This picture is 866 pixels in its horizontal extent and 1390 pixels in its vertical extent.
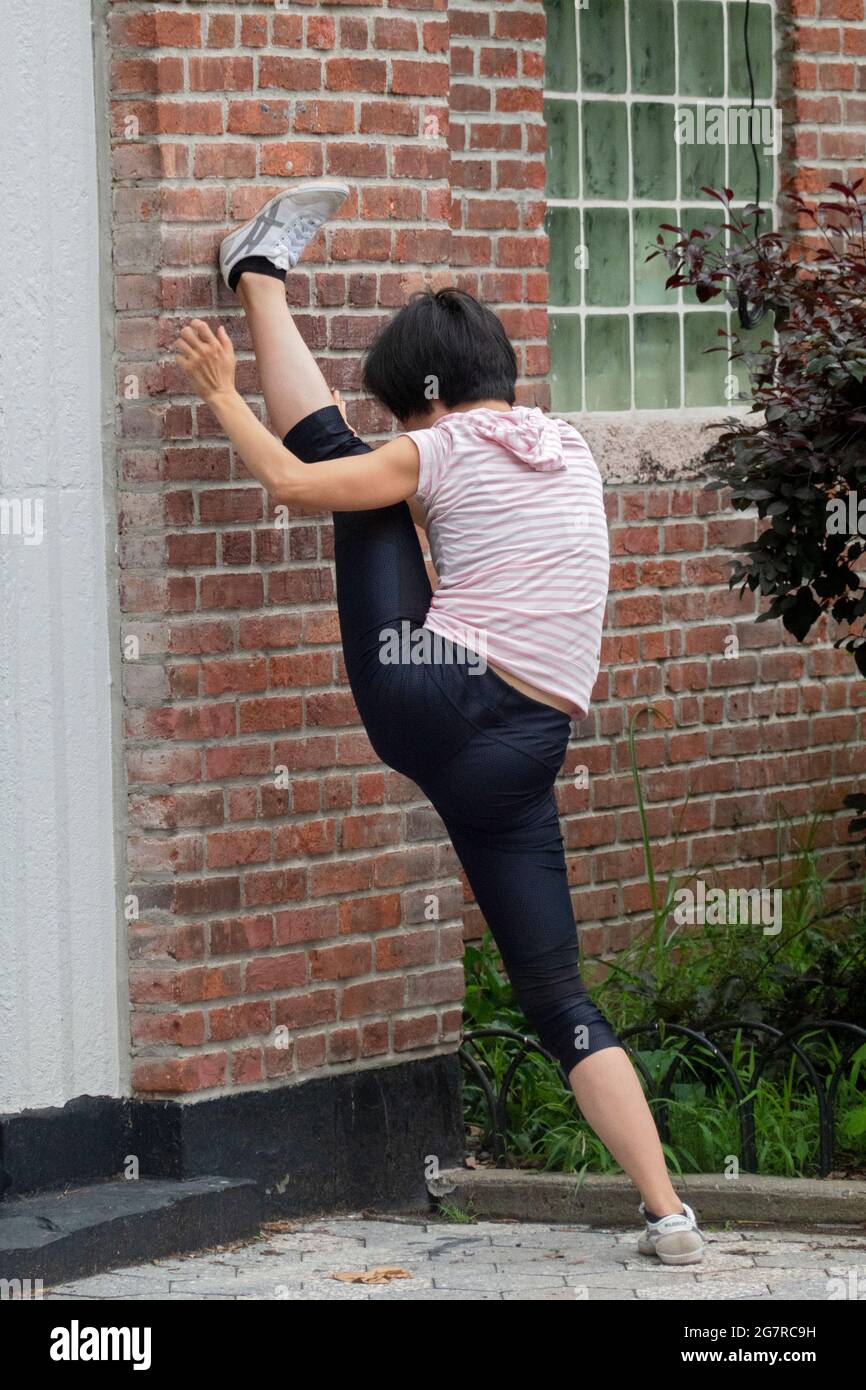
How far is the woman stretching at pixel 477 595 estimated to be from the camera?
177 inches

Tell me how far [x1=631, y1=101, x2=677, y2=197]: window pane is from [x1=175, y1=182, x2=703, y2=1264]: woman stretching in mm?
2286

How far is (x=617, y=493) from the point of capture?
21.7 ft

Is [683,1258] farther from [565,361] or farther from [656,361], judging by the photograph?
[656,361]

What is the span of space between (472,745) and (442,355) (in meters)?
0.89

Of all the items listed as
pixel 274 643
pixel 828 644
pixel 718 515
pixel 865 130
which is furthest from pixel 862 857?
pixel 274 643

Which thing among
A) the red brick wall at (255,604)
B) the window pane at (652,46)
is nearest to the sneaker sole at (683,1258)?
the red brick wall at (255,604)

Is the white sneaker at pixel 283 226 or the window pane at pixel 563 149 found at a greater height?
the window pane at pixel 563 149

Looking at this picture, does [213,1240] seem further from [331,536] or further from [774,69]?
[774,69]

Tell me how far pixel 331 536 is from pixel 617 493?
1630 mm

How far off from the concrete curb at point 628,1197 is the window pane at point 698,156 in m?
3.37

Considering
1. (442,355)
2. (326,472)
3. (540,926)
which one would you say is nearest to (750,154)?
(442,355)

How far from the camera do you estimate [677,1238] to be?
15.2 feet

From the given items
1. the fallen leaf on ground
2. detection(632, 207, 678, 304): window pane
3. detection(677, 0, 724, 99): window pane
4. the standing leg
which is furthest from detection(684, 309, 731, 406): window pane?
the fallen leaf on ground

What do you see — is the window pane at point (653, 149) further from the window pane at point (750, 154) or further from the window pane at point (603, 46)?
the window pane at point (750, 154)
